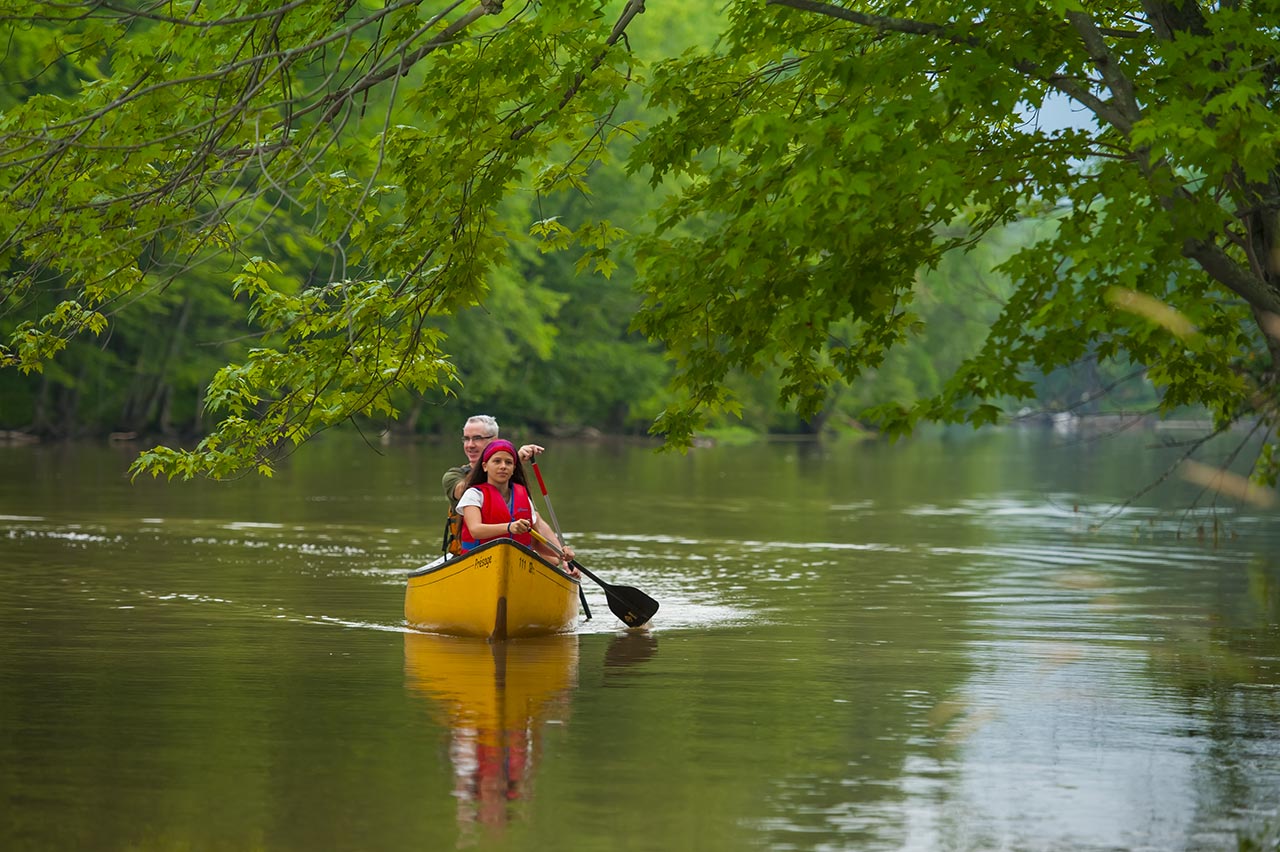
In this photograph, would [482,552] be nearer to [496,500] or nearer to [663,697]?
[496,500]

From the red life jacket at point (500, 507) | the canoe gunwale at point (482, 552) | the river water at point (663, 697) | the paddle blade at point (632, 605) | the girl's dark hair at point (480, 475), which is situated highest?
the girl's dark hair at point (480, 475)

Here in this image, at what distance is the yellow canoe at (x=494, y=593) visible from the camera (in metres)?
15.9

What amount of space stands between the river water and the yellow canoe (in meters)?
0.37

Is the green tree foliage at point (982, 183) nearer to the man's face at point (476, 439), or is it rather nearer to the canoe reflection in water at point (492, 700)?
the canoe reflection in water at point (492, 700)

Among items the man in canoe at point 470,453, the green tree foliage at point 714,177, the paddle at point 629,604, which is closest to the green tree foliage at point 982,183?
the green tree foliage at point 714,177

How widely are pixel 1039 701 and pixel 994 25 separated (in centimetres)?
429

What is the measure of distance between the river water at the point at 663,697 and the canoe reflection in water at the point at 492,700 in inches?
1.8

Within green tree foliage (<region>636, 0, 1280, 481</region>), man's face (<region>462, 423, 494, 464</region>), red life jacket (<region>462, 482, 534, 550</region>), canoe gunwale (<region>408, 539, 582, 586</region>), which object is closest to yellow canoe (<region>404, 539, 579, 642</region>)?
canoe gunwale (<region>408, 539, 582, 586</region>)

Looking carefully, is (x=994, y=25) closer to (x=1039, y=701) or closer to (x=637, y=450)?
(x=1039, y=701)

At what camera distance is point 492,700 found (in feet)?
41.9

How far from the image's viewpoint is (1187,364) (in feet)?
42.7

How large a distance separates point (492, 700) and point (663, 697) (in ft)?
3.59

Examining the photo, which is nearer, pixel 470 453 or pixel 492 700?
pixel 492 700

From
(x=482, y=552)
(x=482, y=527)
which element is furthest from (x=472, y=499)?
(x=482, y=552)
